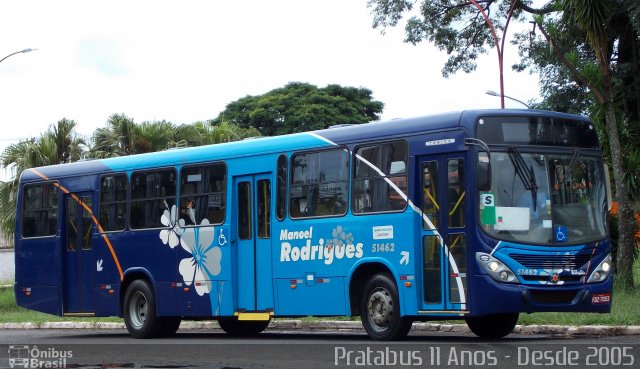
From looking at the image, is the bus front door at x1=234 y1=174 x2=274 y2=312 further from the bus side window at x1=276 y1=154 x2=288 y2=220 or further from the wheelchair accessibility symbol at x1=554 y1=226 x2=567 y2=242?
the wheelchair accessibility symbol at x1=554 y1=226 x2=567 y2=242

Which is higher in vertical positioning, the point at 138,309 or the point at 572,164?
the point at 572,164

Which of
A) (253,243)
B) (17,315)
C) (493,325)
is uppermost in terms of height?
(253,243)

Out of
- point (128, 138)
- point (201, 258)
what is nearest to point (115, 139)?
point (128, 138)

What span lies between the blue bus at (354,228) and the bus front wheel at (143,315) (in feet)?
0.10

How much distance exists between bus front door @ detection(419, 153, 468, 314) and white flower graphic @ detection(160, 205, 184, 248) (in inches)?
215

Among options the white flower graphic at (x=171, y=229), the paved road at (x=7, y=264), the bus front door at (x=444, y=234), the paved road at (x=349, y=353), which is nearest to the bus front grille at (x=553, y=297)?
the paved road at (x=349, y=353)

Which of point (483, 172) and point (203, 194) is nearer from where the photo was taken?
point (483, 172)

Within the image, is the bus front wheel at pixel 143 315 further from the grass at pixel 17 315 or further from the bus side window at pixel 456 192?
the bus side window at pixel 456 192

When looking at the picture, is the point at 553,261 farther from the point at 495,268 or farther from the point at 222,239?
the point at 222,239

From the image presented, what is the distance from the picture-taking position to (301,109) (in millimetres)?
72938

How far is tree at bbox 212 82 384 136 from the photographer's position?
72.2m

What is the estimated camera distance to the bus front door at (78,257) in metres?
20.9

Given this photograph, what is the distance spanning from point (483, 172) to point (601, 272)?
2.10 metres

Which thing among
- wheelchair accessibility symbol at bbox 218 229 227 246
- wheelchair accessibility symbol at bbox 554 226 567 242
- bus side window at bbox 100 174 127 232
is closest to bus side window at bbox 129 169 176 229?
Result: bus side window at bbox 100 174 127 232
